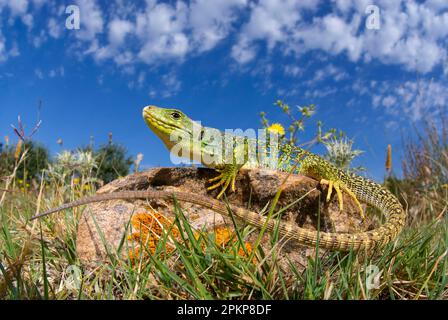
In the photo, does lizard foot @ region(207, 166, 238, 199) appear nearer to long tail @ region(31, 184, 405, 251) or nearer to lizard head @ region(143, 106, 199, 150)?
lizard head @ region(143, 106, 199, 150)

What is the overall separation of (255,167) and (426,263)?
1.68 meters

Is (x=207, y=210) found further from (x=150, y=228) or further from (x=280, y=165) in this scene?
(x=280, y=165)

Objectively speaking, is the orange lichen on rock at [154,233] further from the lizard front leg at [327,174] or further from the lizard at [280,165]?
the lizard front leg at [327,174]

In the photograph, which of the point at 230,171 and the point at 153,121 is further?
the point at 153,121

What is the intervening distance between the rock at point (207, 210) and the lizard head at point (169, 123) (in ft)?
1.19

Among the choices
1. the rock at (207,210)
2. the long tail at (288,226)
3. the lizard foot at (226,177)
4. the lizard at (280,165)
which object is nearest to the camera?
the long tail at (288,226)

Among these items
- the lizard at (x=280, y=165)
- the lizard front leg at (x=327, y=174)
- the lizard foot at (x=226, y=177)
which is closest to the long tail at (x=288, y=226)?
the lizard at (x=280, y=165)

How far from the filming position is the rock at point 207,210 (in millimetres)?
3666

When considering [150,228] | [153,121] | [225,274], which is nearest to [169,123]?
[153,121]

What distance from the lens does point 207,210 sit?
3.82m

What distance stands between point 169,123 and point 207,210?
0.98 m
